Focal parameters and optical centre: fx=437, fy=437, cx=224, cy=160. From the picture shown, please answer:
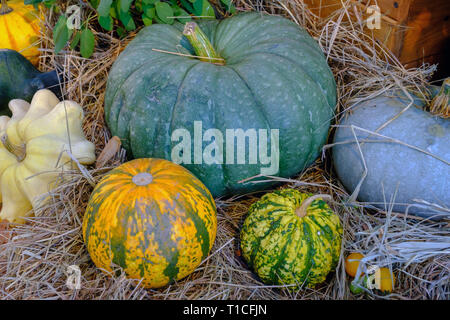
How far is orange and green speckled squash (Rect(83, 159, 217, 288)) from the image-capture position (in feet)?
5.91

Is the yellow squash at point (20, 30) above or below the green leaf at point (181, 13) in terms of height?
below

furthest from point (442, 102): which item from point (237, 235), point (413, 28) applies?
point (237, 235)

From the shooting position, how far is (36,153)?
236 centimetres

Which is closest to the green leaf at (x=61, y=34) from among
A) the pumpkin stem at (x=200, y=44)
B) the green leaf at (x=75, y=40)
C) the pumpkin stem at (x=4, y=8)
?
the green leaf at (x=75, y=40)

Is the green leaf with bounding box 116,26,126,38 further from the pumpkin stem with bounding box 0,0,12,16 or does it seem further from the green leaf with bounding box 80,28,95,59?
the pumpkin stem with bounding box 0,0,12,16

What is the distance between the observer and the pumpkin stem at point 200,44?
2.25m

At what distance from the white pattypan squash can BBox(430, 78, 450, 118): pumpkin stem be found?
184cm

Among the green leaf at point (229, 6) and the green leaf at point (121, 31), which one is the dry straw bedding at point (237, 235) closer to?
the green leaf at point (121, 31)

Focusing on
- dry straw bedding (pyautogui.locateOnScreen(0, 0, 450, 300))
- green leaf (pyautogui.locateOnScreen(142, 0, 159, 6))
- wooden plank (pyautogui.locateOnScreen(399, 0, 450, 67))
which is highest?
green leaf (pyautogui.locateOnScreen(142, 0, 159, 6))

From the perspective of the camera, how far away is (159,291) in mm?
1995

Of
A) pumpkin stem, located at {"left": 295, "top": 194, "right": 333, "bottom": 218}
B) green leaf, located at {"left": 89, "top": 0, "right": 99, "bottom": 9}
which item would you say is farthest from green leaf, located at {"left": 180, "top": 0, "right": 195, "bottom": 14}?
pumpkin stem, located at {"left": 295, "top": 194, "right": 333, "bottom": 218}

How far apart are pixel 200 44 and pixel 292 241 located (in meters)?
1.15

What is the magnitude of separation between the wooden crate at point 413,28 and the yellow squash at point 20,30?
2.23m

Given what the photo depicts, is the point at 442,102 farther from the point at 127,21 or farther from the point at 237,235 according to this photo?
the point at 127,21
